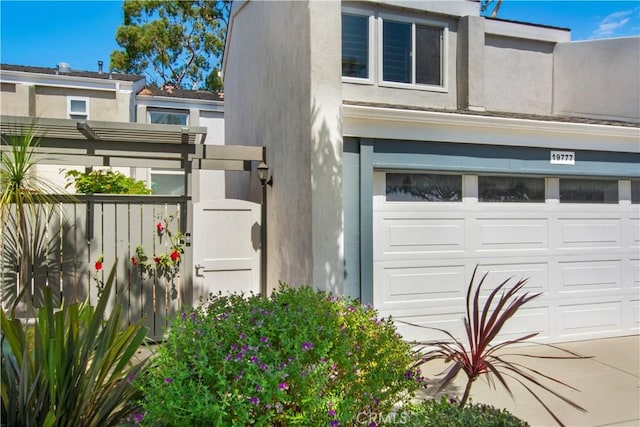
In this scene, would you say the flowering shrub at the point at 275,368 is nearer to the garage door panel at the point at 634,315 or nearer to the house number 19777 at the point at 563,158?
the house number 19777 at the point at 563,158

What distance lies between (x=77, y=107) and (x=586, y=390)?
55.4ft

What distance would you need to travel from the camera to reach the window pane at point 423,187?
5.93 m

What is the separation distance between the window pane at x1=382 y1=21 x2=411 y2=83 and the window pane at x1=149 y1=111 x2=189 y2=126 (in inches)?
404

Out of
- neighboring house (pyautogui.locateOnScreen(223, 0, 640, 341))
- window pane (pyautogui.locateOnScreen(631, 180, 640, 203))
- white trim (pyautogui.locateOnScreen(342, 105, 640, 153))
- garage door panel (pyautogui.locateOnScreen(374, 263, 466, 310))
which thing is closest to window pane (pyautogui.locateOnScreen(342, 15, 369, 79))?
neighboring house (pyautogui.locateOnScreen(223, 0, 640, 341))

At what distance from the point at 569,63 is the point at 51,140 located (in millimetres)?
10091

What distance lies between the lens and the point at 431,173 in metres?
6.03

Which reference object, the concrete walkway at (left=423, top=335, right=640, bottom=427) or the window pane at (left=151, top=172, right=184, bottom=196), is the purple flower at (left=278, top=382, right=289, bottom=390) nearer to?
the concrete walkway at (left=423, top=335, right=640, bottom=427)

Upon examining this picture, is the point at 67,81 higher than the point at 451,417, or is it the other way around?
the point at 67,81

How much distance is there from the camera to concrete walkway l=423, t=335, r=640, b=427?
4.14 meters

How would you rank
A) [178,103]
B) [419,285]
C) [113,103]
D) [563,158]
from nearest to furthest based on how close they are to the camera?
1. [419,285]
2. [563,158]
3. [113,103]
4. [178,103]

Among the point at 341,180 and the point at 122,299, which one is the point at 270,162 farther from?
the point at 122,299

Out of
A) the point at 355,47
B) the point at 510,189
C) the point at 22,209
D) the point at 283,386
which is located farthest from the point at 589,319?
the point at 22,209

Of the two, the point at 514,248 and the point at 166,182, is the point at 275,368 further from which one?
the point at 166,182

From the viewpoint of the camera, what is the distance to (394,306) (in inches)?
231
